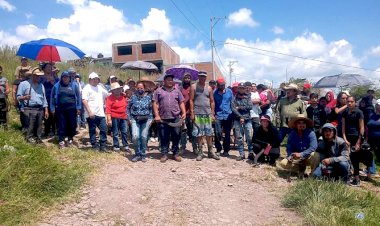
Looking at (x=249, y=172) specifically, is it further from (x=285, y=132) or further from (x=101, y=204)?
(x=101, y=204)

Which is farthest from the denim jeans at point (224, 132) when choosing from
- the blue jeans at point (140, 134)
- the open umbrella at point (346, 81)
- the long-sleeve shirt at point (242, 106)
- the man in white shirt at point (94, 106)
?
the open umbrella at point (346, 81)

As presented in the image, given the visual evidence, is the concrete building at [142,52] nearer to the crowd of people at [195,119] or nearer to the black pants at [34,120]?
the crowd of people at [195,119]

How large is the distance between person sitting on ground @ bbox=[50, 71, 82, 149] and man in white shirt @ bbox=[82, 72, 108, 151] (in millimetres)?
241

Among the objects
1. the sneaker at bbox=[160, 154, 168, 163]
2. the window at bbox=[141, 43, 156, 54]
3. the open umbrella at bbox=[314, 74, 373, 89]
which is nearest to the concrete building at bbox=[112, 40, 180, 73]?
the window at bbox=[141, 43, 156, 54]

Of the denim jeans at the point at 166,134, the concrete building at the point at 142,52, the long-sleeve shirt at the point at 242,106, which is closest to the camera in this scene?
the denim jeans at the point at 166,134

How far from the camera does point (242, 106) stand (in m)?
7.47

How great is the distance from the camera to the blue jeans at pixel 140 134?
675cm

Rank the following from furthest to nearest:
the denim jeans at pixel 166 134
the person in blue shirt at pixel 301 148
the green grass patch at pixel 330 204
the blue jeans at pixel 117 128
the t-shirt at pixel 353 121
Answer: the blue jeans at pixel 117 128
the t-shirt at pixel 353 121
the denim jeans at pixel 166 134
the person in blue shirt at pixel 301 148
the green grass patch at pixel 330 204

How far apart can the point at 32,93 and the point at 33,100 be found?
142 millimetres

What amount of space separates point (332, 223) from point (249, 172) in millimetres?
2517

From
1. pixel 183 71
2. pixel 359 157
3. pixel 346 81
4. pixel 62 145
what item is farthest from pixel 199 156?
pixel 346 81

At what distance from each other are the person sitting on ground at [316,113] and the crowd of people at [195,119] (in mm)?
641

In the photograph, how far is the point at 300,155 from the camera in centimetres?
629

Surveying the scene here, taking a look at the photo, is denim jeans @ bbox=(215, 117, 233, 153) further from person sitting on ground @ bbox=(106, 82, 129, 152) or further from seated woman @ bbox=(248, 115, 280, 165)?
person sitting on ground @ bbox=(106, 82, 129, 152)
